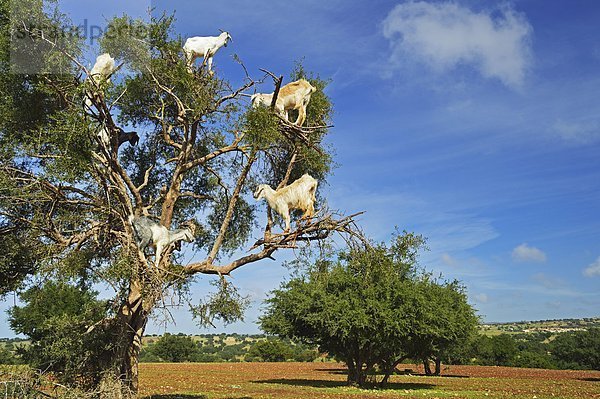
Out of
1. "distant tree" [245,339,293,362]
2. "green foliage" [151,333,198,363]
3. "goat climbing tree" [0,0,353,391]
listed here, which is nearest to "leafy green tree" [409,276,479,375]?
"goat climbing tree" [0,0,353,391]

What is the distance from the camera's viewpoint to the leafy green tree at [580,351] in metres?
73.1

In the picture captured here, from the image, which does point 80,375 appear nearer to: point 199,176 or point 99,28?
point 199,176

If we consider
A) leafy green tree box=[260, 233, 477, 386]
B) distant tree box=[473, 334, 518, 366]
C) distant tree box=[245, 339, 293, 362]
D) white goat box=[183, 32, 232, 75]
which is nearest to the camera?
white goat box=[183, 32, 232, 75]

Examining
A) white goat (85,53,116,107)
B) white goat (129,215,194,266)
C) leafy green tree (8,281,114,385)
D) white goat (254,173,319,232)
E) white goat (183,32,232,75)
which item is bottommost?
leafy green tree (8,281,114,385)

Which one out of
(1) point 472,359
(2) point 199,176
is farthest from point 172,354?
(2) point 199,176

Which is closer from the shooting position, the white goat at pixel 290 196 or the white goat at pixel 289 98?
the white goat at pixel 290 196

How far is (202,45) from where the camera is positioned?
13.7 m

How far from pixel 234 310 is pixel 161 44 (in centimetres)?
747

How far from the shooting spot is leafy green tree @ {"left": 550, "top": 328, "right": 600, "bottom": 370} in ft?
240

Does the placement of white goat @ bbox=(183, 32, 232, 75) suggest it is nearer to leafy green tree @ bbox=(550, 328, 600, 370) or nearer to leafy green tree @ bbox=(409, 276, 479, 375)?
leafy green tree @ bbox=(409, 276, 479, 375)

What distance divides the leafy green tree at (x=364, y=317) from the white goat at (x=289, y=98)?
676 inches

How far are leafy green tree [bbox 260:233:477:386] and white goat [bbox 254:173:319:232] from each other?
17.6 meters

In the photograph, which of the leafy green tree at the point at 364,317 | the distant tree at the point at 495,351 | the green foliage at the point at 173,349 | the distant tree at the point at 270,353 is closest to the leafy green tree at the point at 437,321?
the leafy green tree at the point at 364,317

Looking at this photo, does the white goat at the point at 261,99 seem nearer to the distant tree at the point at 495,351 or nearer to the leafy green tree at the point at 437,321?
the leafy green tree at the point at 437,321
